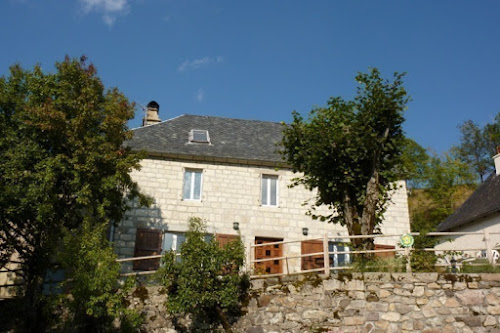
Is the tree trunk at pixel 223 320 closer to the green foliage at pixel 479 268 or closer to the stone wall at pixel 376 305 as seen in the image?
the stone wall at pixel 376 305

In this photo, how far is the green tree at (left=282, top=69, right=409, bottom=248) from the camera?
1190 centimetres

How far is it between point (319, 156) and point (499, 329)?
18.3ft

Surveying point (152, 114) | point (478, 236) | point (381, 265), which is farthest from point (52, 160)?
point (478, 236)

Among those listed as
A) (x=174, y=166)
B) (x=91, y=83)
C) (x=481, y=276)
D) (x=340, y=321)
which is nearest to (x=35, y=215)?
(x=91, y=83)

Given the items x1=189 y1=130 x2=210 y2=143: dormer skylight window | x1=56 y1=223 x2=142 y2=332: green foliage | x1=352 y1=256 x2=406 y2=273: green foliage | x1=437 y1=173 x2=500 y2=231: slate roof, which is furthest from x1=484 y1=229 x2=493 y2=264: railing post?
x1=189 y1=130 x2=210 y2=143: dormer skylight window

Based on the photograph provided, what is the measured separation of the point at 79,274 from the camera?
31.2 feet

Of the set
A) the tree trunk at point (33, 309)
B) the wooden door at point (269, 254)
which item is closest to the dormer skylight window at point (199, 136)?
the wooden door at point (269, 254)

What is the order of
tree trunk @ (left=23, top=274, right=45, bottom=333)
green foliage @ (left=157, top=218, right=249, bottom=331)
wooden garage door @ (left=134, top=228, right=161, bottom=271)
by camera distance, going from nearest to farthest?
green foliage @ (left=157, top=218, right=249, bottom=331), tree trunk @ (left=23, top=274, right=45, bottom=333), wooden garage door @ (left=134, top=228, right=161, bottom=271)

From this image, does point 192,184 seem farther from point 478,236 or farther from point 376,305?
point 478,236

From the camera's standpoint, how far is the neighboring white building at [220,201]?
15.1m

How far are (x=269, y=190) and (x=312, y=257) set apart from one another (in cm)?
281

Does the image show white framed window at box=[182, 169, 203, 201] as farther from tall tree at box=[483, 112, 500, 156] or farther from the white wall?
tall tree at box=[483, 112, 500, 156]

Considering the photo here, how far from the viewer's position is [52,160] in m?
11.3

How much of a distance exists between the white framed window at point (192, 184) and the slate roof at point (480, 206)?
10975 millimetres
